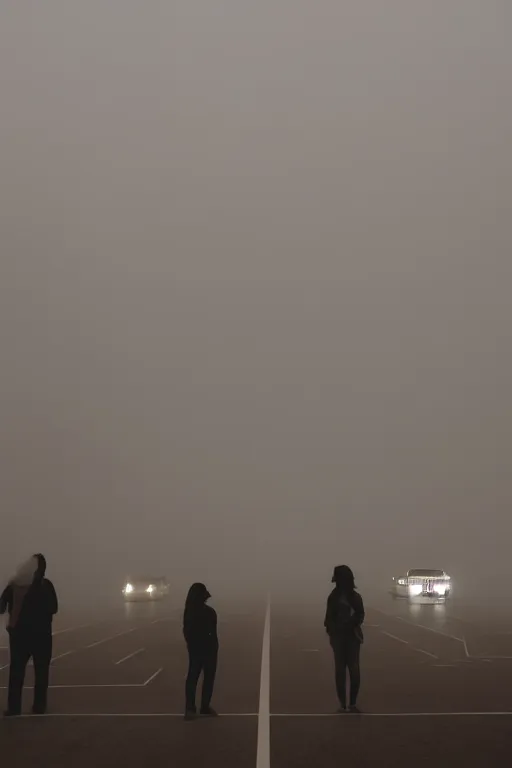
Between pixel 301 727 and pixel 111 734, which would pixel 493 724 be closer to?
pixel 301 727

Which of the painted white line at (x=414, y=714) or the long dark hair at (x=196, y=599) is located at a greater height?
the long dark hair at (x=196, y=599)

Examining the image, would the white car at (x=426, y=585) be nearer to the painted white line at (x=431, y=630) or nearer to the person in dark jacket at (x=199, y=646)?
the painted white line at (x=431, y=630)

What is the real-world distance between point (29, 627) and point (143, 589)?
3751 centimetres

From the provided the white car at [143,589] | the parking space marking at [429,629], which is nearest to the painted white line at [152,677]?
the parking space marking at [429,629]

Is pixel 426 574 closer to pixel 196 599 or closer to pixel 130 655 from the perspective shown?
pixel 130 655

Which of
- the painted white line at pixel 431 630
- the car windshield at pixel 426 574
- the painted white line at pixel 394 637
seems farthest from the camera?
the car windshield at pixel 426 574

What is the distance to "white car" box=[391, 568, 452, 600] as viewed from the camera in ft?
147

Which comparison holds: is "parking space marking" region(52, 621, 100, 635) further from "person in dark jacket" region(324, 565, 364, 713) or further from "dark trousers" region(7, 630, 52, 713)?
"person in dark jacket" region(324, 565, 364, 713)

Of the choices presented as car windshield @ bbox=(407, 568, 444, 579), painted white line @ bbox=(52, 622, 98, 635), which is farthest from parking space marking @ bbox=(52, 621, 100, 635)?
car windshield @ bbox=(407, 568, 444, 579)

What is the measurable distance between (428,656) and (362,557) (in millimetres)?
100659

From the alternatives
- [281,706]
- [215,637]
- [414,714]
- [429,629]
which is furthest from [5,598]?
[429,629]

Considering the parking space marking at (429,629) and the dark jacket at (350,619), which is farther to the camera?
the parking space marking at (429,629)

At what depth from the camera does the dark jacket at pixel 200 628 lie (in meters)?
12.3

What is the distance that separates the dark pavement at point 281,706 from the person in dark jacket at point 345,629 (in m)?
0.41
